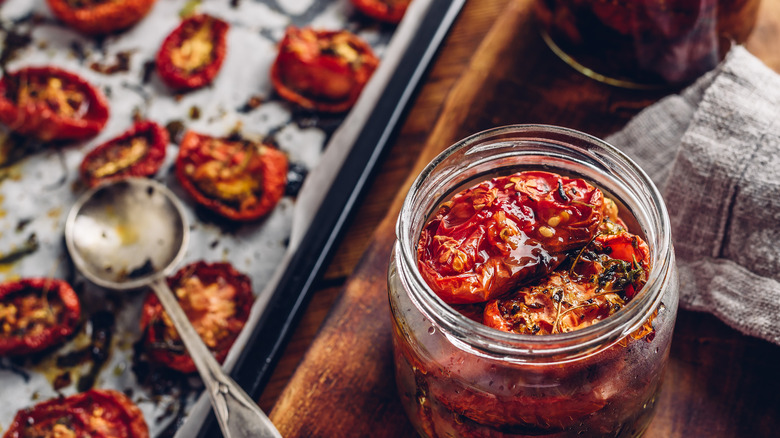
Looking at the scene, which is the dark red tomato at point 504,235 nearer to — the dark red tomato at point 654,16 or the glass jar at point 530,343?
the glass jar at point 530,343

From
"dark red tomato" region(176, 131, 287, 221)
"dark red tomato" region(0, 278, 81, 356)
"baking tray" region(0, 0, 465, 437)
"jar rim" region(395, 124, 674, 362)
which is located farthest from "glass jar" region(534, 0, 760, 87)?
"dark red tomato" region(0, 278, 81, 356)

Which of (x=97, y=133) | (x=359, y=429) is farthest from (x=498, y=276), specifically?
(x=97, y=133)

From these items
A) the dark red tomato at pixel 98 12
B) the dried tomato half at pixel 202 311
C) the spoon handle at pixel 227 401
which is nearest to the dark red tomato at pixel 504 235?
the spoon handle at pixel 227 401

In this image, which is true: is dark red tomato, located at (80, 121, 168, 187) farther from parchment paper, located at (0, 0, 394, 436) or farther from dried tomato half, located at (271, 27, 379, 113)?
dried tomato half, located at (271, 27, 379, 113)

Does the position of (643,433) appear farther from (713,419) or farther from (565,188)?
(565,188)

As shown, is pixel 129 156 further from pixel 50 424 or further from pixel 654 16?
pixel 654 16

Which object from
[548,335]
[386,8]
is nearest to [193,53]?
[386,8]

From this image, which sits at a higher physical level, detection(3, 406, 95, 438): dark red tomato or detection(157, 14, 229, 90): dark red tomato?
detection(157, 14, 229, 90): dark red tomato
